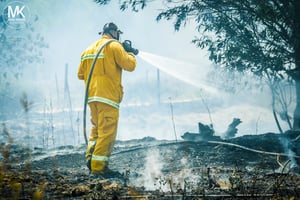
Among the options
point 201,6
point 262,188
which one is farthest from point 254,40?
point 262,188

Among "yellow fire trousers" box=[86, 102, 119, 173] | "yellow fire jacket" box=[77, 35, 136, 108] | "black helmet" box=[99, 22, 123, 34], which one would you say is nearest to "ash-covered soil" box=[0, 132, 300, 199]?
"yellow fire trousers" box=[86, 102, 119, 173]

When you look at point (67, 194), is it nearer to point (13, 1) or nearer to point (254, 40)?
point (254, 40)

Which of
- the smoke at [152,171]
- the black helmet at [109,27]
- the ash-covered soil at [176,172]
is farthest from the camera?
the black helmet at [109,27]

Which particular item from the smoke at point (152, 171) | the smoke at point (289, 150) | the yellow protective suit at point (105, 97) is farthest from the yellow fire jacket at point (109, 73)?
the smoke at point (289, 150)

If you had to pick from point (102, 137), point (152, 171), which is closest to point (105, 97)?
point (102, 137)

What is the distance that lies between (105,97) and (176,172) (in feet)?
4.61

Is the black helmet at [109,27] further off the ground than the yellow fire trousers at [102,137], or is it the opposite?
the black helmet at [109,27]

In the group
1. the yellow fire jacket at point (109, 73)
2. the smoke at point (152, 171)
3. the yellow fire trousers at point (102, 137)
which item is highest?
the yellow fire jacket at point (109, 73)

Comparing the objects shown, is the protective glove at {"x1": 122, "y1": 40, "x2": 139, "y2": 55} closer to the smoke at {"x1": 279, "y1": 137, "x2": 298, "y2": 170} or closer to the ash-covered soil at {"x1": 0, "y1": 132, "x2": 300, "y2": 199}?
the ash-covered soil at {"x1": 0, "y1": 132, "x2": 300, "y2": 199}

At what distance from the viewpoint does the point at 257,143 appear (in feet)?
21.5

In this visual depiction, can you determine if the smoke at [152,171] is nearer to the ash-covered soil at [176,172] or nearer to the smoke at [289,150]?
the ash-covered soil at [176,172]

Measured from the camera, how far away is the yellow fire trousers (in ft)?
15.6

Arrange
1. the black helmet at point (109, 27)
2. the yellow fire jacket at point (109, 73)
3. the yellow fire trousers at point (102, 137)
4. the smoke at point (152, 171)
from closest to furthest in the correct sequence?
the smoke at point (152, 171) → the yellow fire trousers at point (102, 137) → the yellow fire jacket at point (109, 73) → the black helmet at point (109, 27)

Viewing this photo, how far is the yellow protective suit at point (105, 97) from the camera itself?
189 inches
